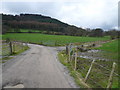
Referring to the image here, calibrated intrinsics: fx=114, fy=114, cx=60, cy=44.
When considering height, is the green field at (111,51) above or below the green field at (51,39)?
below

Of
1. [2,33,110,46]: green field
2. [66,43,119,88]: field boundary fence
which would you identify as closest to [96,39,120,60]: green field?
[66,43,119,88]: field boundary fence

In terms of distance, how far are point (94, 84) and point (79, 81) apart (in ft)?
2.66

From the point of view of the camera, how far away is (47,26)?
321 feet

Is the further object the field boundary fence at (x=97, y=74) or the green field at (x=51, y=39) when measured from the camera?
the green field at (x=51, y=39)

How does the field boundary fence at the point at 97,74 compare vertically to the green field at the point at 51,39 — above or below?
below

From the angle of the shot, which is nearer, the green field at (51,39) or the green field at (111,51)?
the green field at (111,51)

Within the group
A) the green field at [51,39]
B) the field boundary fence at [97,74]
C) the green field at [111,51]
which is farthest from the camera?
the green field at [51,39]

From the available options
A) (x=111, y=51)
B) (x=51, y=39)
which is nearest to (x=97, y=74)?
(x=111, y=51)

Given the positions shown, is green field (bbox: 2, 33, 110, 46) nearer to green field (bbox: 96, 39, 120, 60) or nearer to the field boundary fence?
green field (bbox: 96, 39, 120, 60)

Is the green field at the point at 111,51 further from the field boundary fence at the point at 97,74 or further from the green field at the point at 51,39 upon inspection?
the green field at the point at 51,39

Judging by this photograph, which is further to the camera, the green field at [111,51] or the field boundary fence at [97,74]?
the green field at [111,51]

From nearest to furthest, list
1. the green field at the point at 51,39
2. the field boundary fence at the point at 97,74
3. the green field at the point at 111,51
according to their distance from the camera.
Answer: the field boundary fence at the point at 97,74
the green field at the point at 111,51
the green field at the point at 51,39

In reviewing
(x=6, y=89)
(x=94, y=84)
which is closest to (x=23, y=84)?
(x=6, y=89)

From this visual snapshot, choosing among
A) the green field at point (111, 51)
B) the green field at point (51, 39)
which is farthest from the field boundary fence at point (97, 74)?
the green field at point (51, 39)
